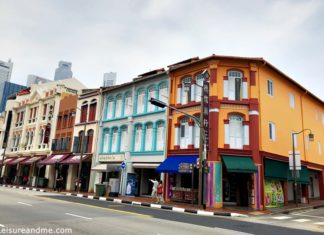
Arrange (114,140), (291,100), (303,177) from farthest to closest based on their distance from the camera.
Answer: (114,140) < (291,100) < (303,177)

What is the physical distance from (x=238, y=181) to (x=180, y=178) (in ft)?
14.8

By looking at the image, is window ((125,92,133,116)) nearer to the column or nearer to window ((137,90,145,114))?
window ((137,90,145,114))

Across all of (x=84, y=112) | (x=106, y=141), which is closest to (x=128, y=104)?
(x=106, y=141)

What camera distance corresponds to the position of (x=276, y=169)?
869 inches

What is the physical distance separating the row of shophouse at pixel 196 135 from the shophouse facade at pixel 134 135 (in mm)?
91

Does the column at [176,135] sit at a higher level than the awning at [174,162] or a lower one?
higher

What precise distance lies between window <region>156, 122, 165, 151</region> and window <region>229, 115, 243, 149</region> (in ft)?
19.9

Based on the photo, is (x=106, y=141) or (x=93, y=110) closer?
(x=106, y=141)

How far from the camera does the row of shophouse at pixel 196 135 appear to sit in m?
20.7

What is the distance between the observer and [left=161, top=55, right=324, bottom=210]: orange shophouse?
66.0 feet

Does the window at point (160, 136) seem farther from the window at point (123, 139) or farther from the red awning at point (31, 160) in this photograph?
the red awning at point (31, 160)

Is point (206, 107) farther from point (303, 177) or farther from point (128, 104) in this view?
point (303, 177)

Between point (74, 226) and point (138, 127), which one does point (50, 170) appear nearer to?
point (138, 127)

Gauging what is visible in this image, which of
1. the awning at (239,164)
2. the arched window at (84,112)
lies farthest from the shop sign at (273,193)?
the arched window at (84,112)
